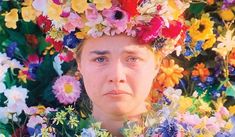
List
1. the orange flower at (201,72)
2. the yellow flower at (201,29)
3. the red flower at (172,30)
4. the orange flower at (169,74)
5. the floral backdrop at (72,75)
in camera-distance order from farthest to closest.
Result: the orange flower at (201,72) < the yellow flower at (201,29) < the orange flower at (169,74) < the floral backdrop at (72,75) < the red flower at (172,30)

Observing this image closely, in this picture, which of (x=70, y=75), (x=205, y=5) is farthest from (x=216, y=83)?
(x=70, y=75)

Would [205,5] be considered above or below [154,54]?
above

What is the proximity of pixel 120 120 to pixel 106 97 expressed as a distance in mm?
139

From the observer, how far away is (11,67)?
11.3ft

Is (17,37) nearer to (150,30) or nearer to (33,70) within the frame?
(33,70)

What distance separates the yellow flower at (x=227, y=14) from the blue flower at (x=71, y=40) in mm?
902

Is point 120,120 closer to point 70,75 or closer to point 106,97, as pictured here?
point 106,97

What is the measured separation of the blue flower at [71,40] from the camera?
109 inches

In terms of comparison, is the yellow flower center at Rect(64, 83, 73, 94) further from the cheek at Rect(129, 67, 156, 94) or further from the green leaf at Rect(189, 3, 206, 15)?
the green leaf at Rect(189, 3, 206, 15)

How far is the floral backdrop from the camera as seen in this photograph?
9.48ft

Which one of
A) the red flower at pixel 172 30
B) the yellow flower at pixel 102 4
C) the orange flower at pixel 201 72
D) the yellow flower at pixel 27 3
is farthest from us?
the orange flower at pixel 201 72

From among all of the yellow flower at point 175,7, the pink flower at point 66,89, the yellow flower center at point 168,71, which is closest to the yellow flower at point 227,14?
the yellow flower center at point 168,71

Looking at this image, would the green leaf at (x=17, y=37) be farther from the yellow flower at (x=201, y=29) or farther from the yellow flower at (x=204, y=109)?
the yellow flower at (x=204, y=109)

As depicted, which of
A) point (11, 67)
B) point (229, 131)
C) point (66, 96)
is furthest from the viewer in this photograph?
point (11, 67)
